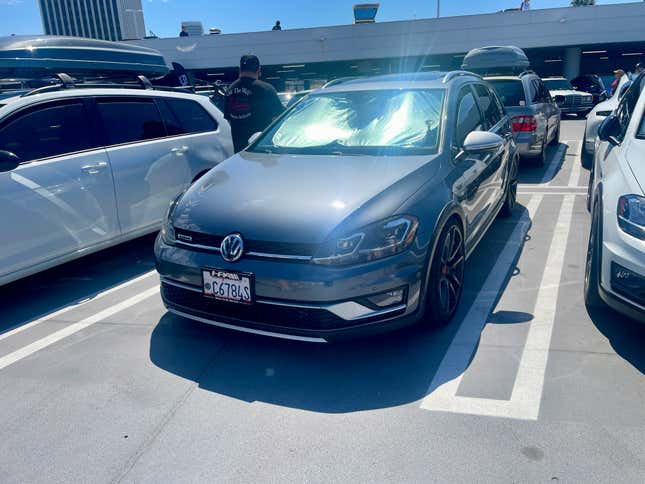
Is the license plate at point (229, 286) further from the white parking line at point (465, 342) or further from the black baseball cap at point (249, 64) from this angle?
the black baseball cap at point (249, 64)

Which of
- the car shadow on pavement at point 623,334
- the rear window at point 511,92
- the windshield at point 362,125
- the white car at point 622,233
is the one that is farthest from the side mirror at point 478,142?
the rear window at point 511,92

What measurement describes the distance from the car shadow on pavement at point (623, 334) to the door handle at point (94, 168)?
4098 millimetres

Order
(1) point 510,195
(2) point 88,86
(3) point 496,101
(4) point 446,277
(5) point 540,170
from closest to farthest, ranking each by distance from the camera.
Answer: (4) point 446,277
(2) point 88,86
(3) point 496,101
(1) point 510,195
(5) point 540,170

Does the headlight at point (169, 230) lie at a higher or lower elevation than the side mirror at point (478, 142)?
lower

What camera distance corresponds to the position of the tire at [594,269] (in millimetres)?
3348

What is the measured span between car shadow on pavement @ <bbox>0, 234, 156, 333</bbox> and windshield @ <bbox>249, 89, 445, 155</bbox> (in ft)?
5.99

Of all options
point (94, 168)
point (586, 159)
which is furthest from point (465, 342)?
point (586, 159)

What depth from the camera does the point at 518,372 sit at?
3.00 metres

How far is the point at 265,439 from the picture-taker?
2.52 metres

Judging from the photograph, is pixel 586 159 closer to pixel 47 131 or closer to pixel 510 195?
pixel 510 195

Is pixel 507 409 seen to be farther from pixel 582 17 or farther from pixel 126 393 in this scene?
pixel 582 17

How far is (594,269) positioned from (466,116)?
5.35 ft

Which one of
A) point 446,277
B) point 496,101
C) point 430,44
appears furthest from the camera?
point 430,44

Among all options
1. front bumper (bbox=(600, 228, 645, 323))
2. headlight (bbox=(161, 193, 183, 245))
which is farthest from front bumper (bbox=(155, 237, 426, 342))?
front bumper (bbox=(600, 228, 645, 323))
